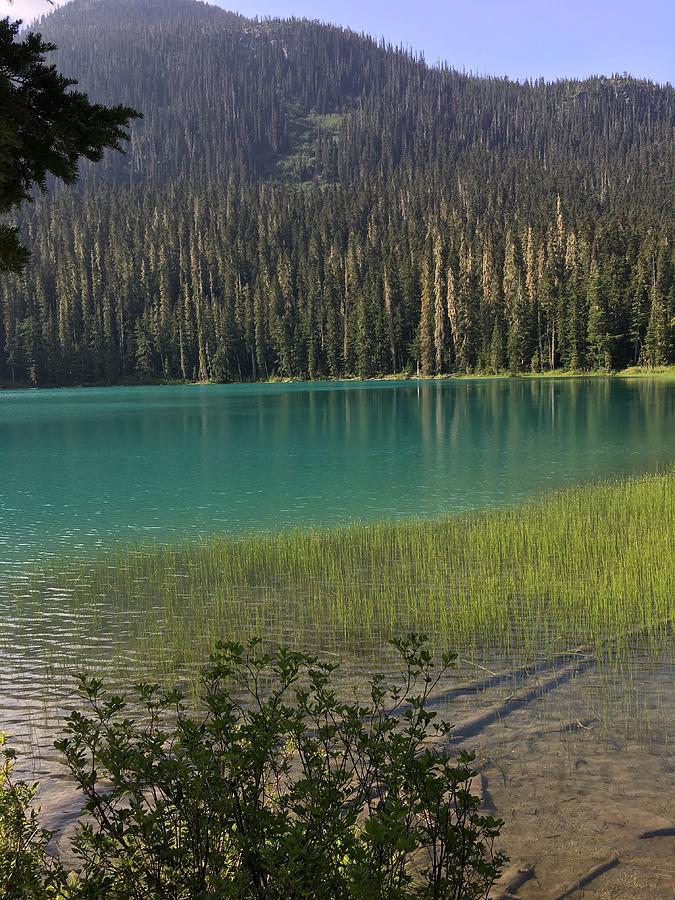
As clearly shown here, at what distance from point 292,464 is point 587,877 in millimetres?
27093

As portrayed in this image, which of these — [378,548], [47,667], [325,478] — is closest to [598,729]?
[47,667]

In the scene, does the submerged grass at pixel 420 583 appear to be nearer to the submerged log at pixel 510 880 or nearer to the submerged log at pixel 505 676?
the submerged log at pixel 505 676

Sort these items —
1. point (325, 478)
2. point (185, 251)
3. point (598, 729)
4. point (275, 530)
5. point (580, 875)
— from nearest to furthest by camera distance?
point (580, 875), point (598, 729), point (275, 530), point (325, 478), point (185, 251)

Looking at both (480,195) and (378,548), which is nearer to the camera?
(378,548)

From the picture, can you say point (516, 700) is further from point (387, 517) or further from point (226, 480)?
point (226, 480)

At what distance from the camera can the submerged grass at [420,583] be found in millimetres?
10523

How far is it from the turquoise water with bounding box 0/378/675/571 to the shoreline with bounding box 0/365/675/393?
128ft

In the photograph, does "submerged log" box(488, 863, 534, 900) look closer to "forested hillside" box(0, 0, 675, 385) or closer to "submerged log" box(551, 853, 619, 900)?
"submerged log" box(551, 853, 619, 900)

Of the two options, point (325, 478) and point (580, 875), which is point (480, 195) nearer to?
point (325, 478)

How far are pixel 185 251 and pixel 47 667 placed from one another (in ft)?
588

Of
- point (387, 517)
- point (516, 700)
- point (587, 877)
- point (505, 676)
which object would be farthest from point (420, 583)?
point (587, 877)

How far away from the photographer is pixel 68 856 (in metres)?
5.24

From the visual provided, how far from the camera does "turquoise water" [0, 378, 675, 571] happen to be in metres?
20.8

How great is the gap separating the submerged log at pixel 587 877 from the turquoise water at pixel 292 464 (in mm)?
13894
